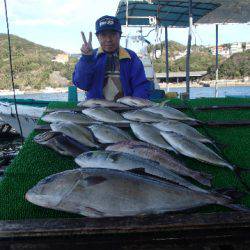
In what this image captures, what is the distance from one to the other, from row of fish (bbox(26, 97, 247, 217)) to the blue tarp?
826cm

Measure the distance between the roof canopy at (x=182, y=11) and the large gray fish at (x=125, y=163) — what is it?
9.02 meters

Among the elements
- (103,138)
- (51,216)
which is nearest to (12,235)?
(51,216)

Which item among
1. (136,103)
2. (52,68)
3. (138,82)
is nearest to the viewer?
(136,103)

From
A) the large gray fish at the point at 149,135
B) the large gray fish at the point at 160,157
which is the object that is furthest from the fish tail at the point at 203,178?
the large gray fish at the point at 149,135

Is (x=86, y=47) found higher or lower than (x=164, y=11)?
lower

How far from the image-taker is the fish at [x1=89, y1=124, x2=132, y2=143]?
12.0ft

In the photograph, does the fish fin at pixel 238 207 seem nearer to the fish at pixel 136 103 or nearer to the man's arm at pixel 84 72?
the fish at pixel 136 103

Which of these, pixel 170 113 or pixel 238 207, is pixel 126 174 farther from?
pixel 170 113

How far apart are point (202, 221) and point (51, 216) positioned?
2.88 feet

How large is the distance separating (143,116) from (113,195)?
7.98ft

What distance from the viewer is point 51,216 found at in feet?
7.38

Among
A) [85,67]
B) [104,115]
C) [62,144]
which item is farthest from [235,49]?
[62,144]

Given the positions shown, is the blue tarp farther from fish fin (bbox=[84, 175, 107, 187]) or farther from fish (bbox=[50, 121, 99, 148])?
fish fin (bbox=[84, 175, 107, 187])

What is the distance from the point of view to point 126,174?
2363 millimetres
